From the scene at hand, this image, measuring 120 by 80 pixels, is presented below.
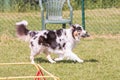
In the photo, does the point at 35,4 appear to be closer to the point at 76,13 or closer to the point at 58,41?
the point at 76,13

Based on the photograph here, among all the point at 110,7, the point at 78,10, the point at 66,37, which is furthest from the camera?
the point at 78,10

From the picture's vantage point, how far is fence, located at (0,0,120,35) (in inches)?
645

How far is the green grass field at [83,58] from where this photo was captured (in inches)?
324

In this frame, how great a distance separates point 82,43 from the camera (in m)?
12.2

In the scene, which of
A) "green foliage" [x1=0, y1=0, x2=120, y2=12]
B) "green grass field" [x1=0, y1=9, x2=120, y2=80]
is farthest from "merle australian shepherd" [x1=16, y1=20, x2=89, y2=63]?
"green foliage" [x1=0, y1=0, x2=120, y2=12]

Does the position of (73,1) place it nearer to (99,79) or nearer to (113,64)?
(113,64)

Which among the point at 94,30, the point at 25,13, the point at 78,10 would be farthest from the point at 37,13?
the point at 94,30

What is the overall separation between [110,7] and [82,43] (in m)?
6.43

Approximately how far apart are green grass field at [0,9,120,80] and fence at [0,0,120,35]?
2.64ft

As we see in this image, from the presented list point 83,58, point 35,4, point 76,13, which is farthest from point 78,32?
point 35,4

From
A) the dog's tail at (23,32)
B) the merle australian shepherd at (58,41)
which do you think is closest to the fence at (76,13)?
the dog's tail at (23,32)

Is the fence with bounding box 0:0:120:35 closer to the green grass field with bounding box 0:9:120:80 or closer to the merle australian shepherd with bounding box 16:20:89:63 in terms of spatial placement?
the green grass field with bounding box 0:9:120:80

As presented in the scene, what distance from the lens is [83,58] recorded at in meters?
9.93

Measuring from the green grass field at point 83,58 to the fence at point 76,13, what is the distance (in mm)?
803
